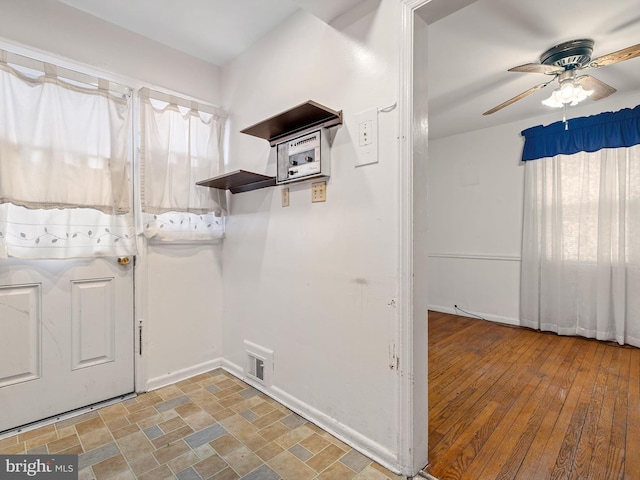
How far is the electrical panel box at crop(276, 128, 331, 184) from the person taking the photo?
165cm

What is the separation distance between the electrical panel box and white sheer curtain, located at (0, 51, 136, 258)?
1078 mm

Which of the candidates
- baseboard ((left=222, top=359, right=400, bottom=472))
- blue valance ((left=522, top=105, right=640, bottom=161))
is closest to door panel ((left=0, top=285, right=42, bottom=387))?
baseboard ((left=222, top=359, right=400, bottom=472))

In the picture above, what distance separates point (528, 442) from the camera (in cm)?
159

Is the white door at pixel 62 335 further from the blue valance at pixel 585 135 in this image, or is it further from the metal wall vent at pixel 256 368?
the blue valance at pixel 585 135

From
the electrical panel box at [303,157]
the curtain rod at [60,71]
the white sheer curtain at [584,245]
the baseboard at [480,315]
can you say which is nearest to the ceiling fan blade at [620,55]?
the white sheer curtain at [584,245]

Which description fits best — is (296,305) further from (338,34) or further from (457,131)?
(457,131)

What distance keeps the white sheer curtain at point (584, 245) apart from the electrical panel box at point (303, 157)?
319 cm

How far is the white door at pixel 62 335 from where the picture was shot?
5.45 ft

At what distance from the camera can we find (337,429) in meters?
1.62

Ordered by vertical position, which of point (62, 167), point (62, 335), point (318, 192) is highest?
point (62, 167)

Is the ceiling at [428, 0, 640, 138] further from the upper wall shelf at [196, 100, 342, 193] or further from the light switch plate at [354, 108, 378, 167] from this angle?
the upper wall shelf at [196, 100, 342, 193]

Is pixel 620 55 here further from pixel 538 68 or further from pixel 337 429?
pixel 337 429

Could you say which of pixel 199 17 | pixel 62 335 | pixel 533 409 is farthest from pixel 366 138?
pixel 62 335

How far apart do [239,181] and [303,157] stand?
2.12 feet
